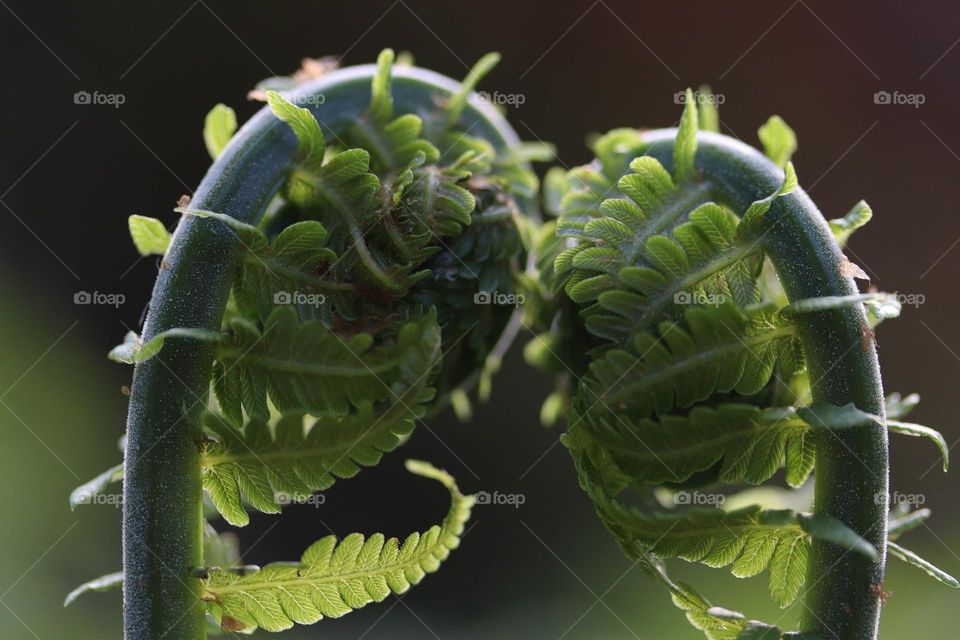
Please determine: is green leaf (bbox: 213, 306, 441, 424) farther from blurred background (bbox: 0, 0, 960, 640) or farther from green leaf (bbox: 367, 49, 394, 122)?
blurred background (bbox: 0, 0, 960, 640)

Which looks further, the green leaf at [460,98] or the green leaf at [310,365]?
the green leaf at [460,98]

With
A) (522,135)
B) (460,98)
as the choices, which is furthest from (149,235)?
(522,135)

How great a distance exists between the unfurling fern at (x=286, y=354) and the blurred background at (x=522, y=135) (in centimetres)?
125

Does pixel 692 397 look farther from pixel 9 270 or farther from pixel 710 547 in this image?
pixel 9 270

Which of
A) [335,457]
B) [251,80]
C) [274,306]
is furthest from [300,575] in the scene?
[251,80]

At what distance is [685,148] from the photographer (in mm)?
866

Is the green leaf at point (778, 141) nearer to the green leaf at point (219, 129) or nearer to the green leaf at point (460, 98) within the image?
the green leaf at point (460, 98)

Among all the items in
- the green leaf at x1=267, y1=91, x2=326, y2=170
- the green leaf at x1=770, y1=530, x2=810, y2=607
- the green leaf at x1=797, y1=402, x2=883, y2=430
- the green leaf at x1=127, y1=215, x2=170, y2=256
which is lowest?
the green leaf at x1=770, y1=530, x2=810, y2=607

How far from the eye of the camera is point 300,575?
83 cm

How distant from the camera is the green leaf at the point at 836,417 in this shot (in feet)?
2.42

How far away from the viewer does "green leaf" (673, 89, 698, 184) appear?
857 millimetres

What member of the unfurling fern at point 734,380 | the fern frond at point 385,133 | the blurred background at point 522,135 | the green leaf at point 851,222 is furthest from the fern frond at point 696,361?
the blurred background at point 522,135

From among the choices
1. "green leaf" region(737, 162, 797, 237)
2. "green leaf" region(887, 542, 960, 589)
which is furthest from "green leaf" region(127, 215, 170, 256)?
"green leaf" region(887, 542, 960, 589)

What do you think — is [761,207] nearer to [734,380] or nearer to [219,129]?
[734,380]
